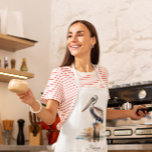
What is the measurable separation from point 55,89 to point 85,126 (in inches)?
6.5

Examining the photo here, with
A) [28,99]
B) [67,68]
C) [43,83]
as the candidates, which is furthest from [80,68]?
[43,83]

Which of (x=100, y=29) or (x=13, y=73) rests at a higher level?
(x=100, y=29)

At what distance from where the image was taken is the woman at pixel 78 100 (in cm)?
110

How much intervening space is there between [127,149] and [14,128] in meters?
1.06

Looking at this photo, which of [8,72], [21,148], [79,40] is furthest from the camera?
[8,72]

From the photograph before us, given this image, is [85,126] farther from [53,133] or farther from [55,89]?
[53,133]

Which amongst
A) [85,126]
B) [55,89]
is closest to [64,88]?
[55,89]

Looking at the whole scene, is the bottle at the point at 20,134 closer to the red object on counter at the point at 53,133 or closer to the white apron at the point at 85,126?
the red object on counter at the point at 53,133

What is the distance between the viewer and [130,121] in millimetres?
1421

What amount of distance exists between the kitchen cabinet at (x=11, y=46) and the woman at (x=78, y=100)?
35.1 inches

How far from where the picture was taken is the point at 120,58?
2098mm

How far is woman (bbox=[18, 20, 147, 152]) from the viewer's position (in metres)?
1.10

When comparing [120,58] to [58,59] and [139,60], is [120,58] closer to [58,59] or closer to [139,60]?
[139,60]

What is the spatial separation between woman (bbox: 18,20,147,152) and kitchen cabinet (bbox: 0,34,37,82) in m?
0.89
